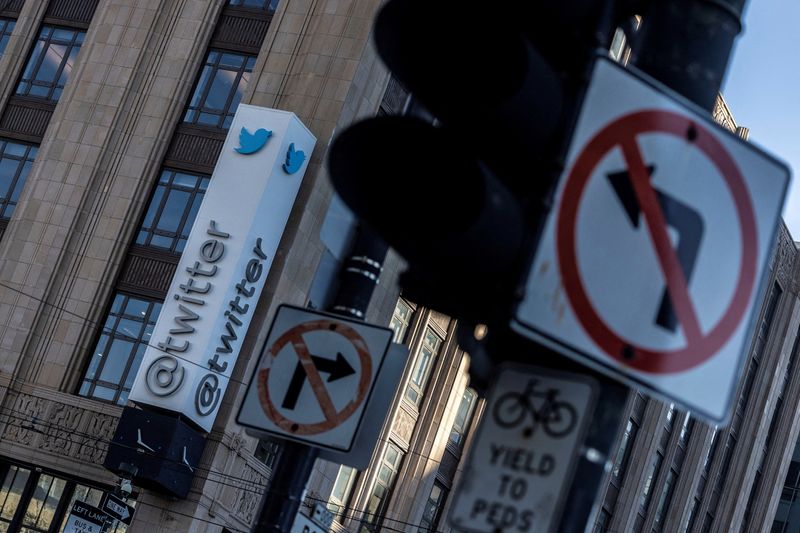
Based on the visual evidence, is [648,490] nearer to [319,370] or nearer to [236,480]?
[236,480]

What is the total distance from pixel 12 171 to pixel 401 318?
13236 mm

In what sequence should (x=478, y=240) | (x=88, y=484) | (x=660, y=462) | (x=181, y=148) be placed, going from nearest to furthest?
(x=478, y=240) < (x=88, y=484) < (x=181, y=148) < (x=660, y=462)

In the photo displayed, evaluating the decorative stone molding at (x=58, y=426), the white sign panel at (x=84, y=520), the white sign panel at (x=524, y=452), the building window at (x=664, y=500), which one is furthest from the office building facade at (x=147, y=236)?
the white sign panel at (x=524, y=452)

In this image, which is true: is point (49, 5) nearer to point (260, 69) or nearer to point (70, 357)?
point (260, 69)

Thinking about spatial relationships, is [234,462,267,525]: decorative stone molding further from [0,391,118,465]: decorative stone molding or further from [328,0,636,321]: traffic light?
[328,0,636,321]: traffic light

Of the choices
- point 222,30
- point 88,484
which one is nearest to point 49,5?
point 222,30

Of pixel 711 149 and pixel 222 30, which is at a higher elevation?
pixel 222 30

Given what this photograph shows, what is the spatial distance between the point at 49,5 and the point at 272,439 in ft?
127

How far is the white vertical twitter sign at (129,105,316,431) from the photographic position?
116ft

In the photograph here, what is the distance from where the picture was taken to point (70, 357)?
37.9 metres

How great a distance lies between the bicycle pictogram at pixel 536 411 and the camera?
12.3ft

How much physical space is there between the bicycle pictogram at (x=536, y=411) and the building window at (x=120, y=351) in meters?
34.8

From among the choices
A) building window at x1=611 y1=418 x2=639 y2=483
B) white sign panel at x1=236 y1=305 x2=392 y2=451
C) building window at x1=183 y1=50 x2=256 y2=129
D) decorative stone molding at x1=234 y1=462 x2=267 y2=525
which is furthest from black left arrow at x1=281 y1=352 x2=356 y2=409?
building window at x1=611 y1=418 x2=639 y2=483

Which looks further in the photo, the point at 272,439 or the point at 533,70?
the point at 272,439
